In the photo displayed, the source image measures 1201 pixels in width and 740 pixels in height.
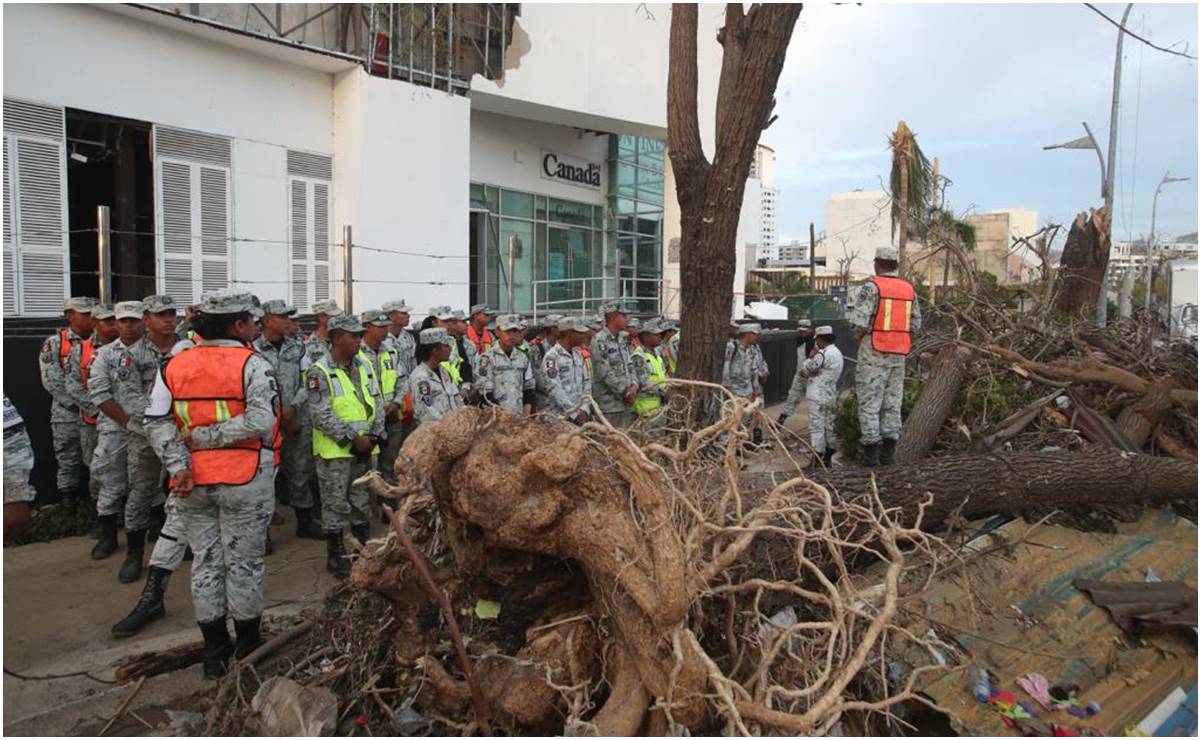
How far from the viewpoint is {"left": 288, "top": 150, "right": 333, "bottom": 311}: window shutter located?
11.7 meters

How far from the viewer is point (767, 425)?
361cm

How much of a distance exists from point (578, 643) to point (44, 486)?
6248mm

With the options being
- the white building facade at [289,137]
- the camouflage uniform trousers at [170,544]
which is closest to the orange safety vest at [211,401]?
the camouflage uniform trousers at [170,544]

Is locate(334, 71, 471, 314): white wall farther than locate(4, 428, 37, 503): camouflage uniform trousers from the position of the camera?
Yes

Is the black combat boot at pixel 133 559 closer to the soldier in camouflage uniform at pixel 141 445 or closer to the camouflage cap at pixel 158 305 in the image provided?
the soldier in camouflage uniform at pixel 141 445

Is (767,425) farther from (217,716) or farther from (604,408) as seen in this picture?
(604,408)

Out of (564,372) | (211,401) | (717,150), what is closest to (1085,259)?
(564,372)

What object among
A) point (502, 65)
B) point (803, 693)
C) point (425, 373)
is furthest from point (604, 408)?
point (502, 65)

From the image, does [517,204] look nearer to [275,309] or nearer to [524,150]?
[524,150]

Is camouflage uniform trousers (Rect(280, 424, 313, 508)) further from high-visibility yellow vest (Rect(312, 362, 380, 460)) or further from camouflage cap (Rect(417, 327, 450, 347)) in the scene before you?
camouflage cap (Rect(417, 327, 450, 347))

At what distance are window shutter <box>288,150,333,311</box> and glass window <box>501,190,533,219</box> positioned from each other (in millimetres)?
4695

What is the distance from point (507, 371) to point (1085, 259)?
920cm

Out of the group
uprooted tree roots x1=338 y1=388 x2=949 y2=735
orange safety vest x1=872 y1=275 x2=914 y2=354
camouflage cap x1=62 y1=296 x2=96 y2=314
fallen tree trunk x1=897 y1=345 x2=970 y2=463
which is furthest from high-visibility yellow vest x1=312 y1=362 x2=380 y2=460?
fallen tree trunk x1=897 y1=345 x2=970 y2=463

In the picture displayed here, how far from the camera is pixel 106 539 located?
590cm
